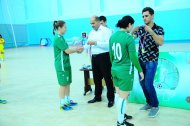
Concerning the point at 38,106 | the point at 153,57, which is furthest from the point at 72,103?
the point at 153,57

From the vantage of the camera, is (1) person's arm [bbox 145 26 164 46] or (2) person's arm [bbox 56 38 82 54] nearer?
(1) person's arm [bbox 145 26 164 46]

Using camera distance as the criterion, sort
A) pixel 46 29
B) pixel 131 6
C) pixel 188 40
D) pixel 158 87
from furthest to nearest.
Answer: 1. pixel 46 29
2. pixel 131 6
3. pixel 188 40
4. pixel 158 87

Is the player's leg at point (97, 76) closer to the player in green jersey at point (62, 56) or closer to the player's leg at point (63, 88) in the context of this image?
the player in green jersey at point (62, 56)

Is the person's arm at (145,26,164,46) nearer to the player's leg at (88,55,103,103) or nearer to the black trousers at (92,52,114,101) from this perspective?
the black trousers at (92,52,114,101)

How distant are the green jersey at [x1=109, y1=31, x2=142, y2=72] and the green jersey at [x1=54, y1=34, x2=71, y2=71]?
45.7 inches

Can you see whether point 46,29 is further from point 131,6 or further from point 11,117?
point 11,117

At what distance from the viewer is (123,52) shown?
11.6 feet

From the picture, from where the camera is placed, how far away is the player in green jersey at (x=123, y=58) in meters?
3.48

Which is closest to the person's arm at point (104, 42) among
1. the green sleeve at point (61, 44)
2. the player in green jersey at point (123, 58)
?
the green sleeve at point (61, 44)

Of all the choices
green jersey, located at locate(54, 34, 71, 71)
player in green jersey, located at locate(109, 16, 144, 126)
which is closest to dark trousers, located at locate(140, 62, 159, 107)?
player in green jersey, located at locate(109, 16, 144, 126)

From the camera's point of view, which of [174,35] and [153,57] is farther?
[174,35]

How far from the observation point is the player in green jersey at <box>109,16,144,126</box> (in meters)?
3.48

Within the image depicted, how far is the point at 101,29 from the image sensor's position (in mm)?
4844

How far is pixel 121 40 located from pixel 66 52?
1.38m
